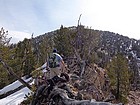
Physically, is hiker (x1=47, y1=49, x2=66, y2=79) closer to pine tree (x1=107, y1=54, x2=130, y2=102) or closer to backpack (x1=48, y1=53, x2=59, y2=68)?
backpack (x1=48, y1=53, x2=59, y2=68)

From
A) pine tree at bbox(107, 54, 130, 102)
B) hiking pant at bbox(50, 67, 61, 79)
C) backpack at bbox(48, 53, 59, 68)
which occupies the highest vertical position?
backpack at bbox(48, 53, 59, 68)

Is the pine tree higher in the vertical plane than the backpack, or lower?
lower

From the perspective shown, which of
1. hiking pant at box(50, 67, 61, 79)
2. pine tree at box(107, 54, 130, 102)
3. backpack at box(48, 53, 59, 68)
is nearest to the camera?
hiking pant at box(50, 67, 61, 79)

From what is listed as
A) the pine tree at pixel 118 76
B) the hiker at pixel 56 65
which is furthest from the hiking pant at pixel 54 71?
the pine tree at pixel 118 76

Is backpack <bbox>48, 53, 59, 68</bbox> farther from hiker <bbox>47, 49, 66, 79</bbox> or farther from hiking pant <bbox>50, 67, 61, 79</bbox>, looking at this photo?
hiking pant <bbox>50, 67, 61, 79</bbox>

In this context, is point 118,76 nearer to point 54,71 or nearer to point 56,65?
point 56,65

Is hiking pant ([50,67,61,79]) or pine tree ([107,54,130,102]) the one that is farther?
pine tree ([107,54,130,102])

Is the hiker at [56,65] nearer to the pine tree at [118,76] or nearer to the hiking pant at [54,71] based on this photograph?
the hiking pant at [54,71]

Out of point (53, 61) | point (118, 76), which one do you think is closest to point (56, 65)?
point (53, 61)

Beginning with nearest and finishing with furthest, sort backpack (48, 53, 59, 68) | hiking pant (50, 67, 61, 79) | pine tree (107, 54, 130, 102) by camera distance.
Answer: hiking pant (50, 67, 61, 79) < backpack (48, 53, 59, 68) < pine tree (107, 54, 130, 102)

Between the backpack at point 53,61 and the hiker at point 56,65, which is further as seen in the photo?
the backpack at point 53,61

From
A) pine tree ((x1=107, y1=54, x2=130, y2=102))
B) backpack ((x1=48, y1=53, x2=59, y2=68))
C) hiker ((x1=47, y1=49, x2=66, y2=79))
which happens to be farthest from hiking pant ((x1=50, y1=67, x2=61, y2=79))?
pine tree ((x1=107, y1=54, x2=130, y2=102))

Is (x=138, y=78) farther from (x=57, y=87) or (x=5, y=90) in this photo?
(x=57, y=87)

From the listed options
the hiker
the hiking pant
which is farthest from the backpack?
the hiking pant
